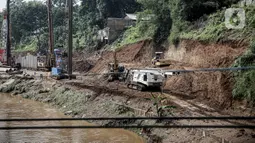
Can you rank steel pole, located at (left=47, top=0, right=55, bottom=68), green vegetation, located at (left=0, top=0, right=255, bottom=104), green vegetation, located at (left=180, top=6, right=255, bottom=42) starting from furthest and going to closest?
1. steel pole, located at (left=47, top=0, right=55, bottom=68)
2. green vegetation, located at (left=0, top=0, right=255, bottom=104)
3. green vegetation, located at (left=180, top=6, right=255, bottom=42)


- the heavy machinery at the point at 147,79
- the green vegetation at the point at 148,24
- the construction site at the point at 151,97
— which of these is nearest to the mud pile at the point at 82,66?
the construction site at the point at 151,97

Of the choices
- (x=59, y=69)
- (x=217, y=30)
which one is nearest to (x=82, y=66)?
(x=59, y=69)

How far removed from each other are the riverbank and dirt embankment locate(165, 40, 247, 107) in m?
3.18

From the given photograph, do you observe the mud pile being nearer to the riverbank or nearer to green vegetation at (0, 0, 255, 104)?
green vegetation at (0, 0, 255, 104)

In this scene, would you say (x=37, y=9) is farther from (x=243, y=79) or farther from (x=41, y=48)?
(x=243, y=79)

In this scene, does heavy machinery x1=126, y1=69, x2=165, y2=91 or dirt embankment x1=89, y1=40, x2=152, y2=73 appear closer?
heavy machinery x1=126, y1=69, x2=165, y2=91

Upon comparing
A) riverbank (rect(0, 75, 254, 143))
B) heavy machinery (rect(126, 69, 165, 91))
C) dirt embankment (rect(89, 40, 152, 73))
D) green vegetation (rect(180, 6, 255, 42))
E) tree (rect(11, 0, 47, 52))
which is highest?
tree (rect(11, 0, 47, 52))

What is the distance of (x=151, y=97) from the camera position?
20.1 metres

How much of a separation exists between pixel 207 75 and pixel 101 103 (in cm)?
811

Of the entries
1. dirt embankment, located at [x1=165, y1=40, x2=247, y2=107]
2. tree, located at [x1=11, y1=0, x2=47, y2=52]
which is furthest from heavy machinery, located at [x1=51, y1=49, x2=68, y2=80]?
tree, located at [x1=11, y1=0, x2=47, y2=52]

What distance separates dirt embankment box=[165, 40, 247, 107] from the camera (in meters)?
18.7

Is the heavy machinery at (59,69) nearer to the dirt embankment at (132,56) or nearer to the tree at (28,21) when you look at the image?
the dirt embankment at (132,56)

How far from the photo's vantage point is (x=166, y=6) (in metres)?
34.8

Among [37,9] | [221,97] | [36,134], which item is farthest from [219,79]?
[37,9]
